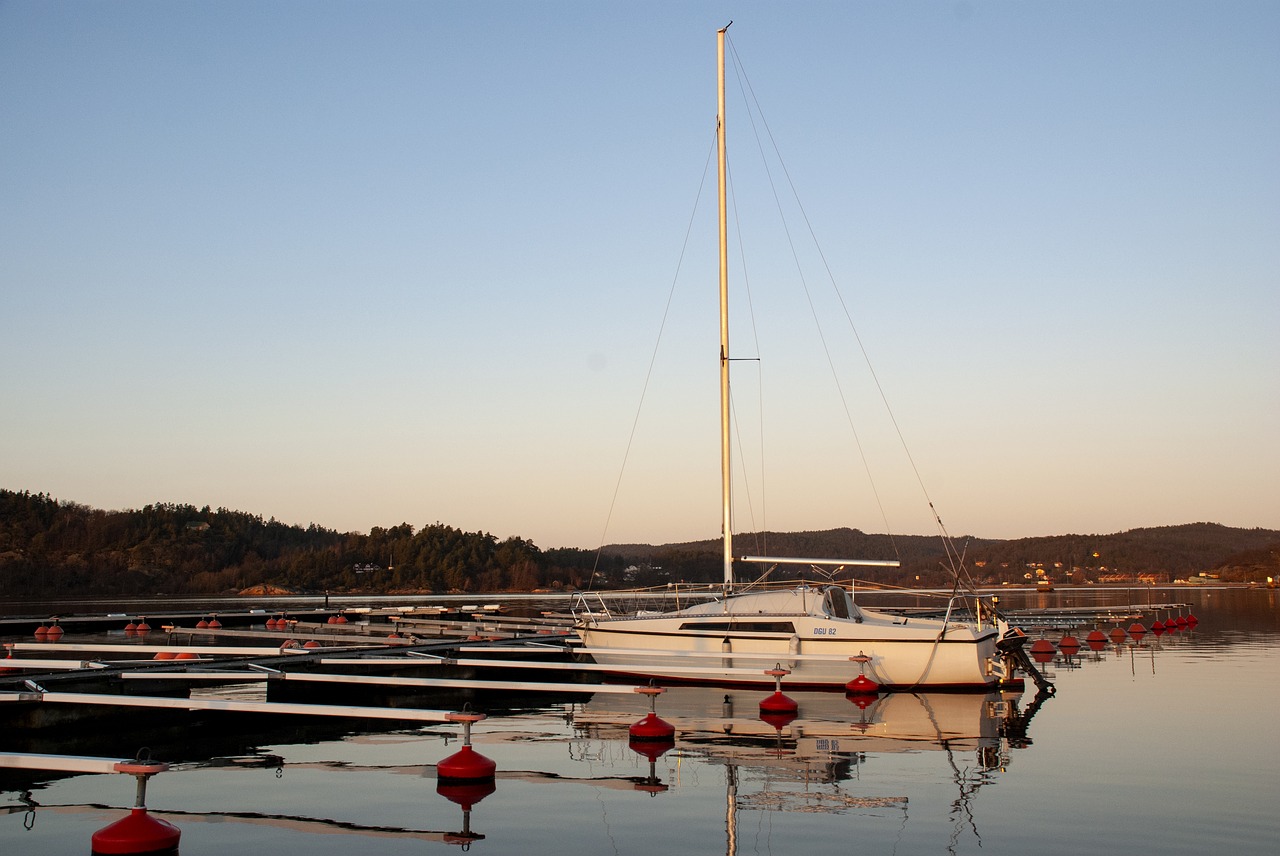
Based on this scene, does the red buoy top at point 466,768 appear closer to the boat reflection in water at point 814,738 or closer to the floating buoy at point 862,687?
the boat reflection in water at point 814,738

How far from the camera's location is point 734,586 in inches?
1027

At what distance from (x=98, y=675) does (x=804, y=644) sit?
1367 cm

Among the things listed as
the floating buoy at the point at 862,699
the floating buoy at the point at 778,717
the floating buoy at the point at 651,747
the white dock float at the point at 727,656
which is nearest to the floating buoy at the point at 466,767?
the floating buoy at the point at 651,747

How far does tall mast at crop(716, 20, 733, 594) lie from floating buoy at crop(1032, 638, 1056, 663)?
561 inches

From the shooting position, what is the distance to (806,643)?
23.2 meters

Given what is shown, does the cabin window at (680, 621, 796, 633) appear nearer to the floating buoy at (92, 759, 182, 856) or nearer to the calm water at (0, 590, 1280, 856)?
the calm water at (0, 590, 1280, 856)

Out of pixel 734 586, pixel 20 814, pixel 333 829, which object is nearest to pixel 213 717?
pixel 20 814

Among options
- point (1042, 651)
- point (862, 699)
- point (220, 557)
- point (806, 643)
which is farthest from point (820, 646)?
point (220, 557)

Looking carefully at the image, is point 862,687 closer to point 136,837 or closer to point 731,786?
point 731,786

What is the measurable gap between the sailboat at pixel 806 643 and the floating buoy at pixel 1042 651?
10764mm

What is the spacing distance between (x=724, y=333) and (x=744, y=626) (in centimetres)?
784

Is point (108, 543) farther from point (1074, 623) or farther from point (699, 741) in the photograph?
point (699, 741)

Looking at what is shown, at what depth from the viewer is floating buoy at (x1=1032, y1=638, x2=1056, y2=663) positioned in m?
34.8

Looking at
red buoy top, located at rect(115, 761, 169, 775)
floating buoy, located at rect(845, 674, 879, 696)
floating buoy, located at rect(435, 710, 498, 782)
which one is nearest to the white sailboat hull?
floating buoy, located at rect(845, 674, 879, 696)
